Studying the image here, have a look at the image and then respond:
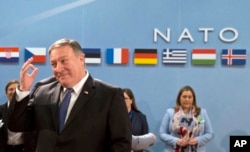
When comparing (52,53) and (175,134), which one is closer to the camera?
(52,53)

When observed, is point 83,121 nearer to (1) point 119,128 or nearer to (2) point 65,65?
(1) point 119,128

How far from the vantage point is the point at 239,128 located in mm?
5133

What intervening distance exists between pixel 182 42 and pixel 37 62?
1854 mm

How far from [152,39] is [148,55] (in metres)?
0.21

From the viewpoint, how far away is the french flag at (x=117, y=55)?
5.20 m

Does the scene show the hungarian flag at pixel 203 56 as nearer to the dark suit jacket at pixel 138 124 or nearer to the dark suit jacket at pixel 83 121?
the dark suit jacket at pixel 138 124

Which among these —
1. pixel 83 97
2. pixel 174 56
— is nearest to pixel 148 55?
pixel 174 56

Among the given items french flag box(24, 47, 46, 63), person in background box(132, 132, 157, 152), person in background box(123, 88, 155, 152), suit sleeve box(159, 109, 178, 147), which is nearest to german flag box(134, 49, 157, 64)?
person in background box(123, 88, 155, 152)

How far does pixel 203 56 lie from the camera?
16.8 ft

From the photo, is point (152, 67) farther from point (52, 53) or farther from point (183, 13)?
point (52, 53)

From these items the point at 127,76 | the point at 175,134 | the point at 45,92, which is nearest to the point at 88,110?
the point at 45,92

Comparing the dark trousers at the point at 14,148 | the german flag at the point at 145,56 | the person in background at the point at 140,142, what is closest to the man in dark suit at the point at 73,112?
the person in background at the point at 140,142

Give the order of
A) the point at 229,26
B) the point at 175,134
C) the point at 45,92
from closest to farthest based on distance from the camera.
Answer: the point at 45,92 < the point at 175,134 < the point at 229,26

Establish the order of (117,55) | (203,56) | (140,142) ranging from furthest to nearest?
(117,55)
(203,56)
(140,142)
